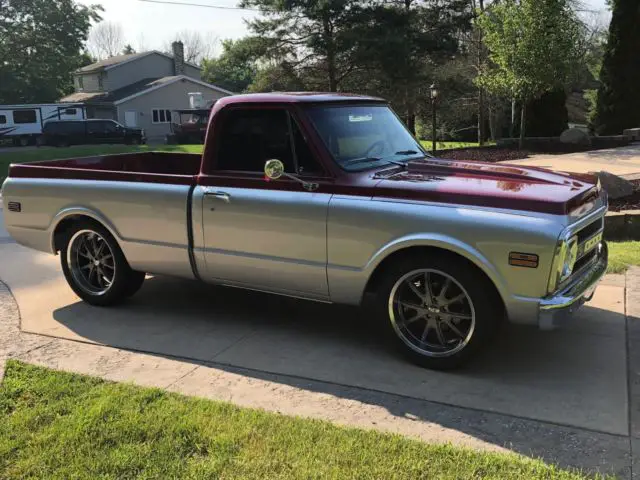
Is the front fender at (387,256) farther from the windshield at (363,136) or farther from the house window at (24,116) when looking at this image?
the house window at (24,116)

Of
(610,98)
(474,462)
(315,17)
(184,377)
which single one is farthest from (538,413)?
(315,17)

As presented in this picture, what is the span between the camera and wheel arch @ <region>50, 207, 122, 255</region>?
5328mm

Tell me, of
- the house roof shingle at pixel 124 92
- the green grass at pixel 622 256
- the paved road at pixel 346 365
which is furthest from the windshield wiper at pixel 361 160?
the house roof shingle at pixel 124 92

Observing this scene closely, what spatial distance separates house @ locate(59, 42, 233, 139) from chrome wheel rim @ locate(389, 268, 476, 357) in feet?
148

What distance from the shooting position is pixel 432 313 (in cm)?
409

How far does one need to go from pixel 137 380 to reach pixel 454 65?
27.8 metres

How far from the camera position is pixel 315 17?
83.5 feet

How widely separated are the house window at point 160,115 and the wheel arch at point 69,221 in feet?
152

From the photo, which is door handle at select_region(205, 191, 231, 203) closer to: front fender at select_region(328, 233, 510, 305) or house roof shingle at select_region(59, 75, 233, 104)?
front fender at select_region(328, 233, 510, 305)

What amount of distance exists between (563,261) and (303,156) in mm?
1920

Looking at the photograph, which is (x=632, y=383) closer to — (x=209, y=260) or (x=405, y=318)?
(x=405, y=318)

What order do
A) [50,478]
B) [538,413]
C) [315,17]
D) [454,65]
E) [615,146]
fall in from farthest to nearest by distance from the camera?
[454,65], [315,17], [615,146], [538,413], [50,478]

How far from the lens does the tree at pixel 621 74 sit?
70.7 ft

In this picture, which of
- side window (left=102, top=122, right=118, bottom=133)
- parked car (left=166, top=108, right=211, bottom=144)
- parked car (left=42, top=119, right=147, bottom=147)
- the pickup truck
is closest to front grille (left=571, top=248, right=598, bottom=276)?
the pickup truck
